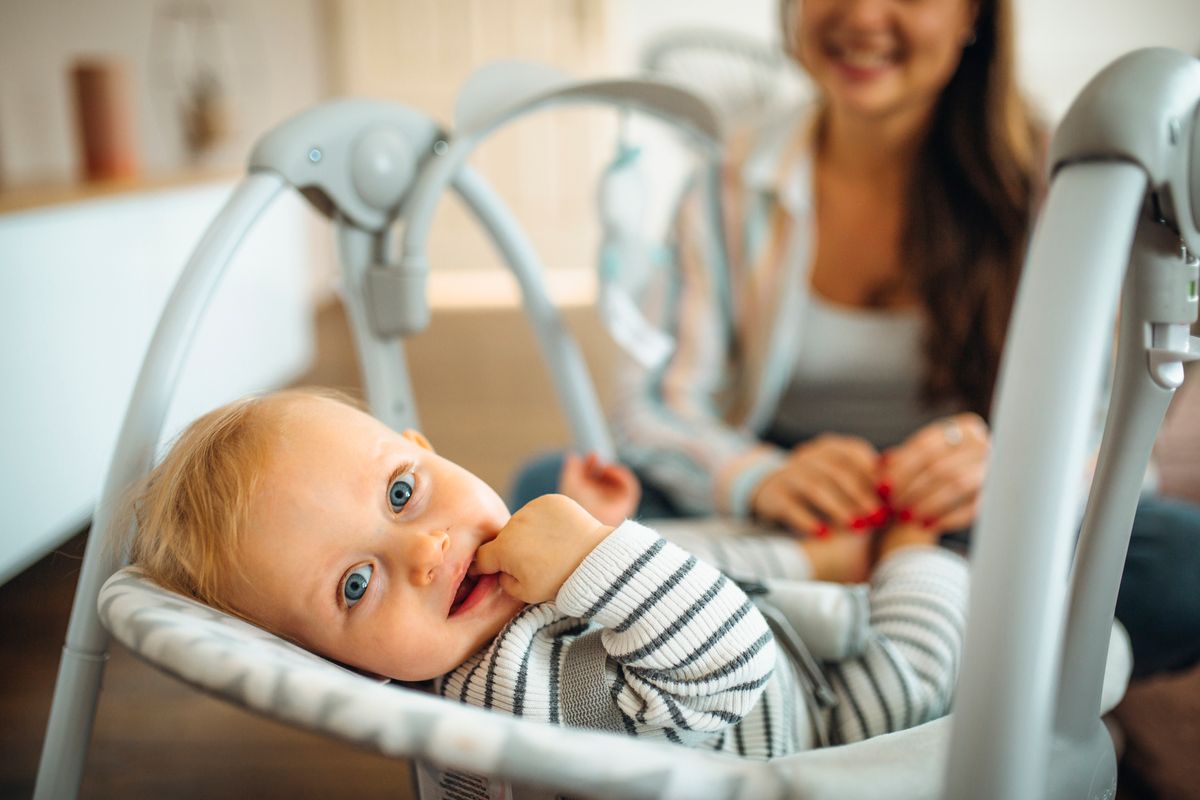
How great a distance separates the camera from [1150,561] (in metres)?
0.87

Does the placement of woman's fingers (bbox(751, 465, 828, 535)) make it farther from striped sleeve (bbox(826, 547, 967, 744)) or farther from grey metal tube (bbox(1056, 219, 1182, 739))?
grey metal tube (bbox(1056, 219, 1182, 739))

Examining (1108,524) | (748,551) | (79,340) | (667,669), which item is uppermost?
(1108,524)

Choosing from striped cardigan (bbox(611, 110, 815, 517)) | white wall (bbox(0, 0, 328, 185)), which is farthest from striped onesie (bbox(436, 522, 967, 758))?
white wall (bbox(0, 0, 328, 185))

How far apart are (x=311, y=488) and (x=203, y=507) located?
2.8 inches

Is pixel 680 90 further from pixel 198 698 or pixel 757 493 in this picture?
pixel 198 698

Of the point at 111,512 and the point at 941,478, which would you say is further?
the point at 941,478

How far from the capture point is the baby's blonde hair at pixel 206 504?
58cm

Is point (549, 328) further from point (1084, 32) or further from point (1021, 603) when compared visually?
point (1084, 32)

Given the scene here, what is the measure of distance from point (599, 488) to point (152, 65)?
2944mm

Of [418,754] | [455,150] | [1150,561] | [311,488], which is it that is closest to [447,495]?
[311,488]

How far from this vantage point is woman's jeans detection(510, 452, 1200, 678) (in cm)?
86

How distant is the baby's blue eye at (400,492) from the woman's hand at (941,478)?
50 cm

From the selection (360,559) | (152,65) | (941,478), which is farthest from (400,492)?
(152,65)

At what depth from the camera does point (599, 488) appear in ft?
2.86
